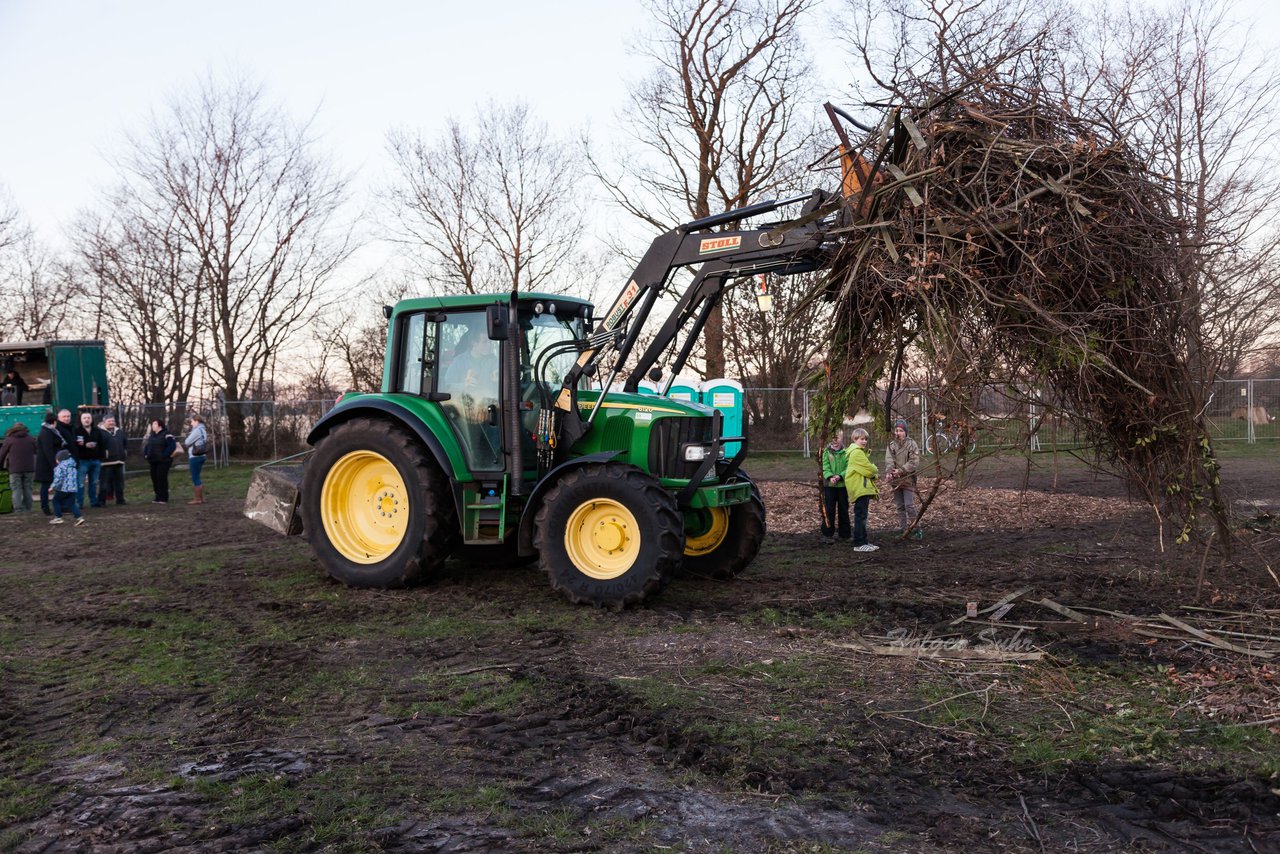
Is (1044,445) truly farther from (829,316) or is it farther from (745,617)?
(745,617)

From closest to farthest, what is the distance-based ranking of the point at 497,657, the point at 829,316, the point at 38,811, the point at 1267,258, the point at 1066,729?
1. the point at 38,811
2. the point at 1066,729
3. the point at 497,657
4. the point at 1267,258
5. the point at 829,316

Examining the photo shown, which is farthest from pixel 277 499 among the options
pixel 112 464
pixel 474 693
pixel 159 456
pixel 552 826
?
pixel 112 464

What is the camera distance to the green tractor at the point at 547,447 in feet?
25.3

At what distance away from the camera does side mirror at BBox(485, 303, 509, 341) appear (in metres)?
7.77

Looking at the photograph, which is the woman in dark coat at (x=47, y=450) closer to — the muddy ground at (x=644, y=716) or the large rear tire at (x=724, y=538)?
the muddy ground at (x=644, y=716)

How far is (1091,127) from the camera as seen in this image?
657 centimetres

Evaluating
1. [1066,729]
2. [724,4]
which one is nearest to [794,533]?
[1066,729]

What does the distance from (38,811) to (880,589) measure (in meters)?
6.21

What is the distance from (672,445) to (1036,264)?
3.12 meters

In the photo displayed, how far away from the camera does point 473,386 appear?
27.8ft

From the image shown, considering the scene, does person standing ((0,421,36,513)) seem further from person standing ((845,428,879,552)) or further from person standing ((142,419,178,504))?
person standing ((845,428,879,552))

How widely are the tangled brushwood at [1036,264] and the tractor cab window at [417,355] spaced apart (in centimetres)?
350

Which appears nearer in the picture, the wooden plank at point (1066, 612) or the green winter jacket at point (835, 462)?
the wooden plank at point (1066, 612)

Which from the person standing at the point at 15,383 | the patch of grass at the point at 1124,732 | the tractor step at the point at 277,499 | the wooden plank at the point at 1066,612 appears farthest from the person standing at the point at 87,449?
the patch of grass at the point at 1124,732
